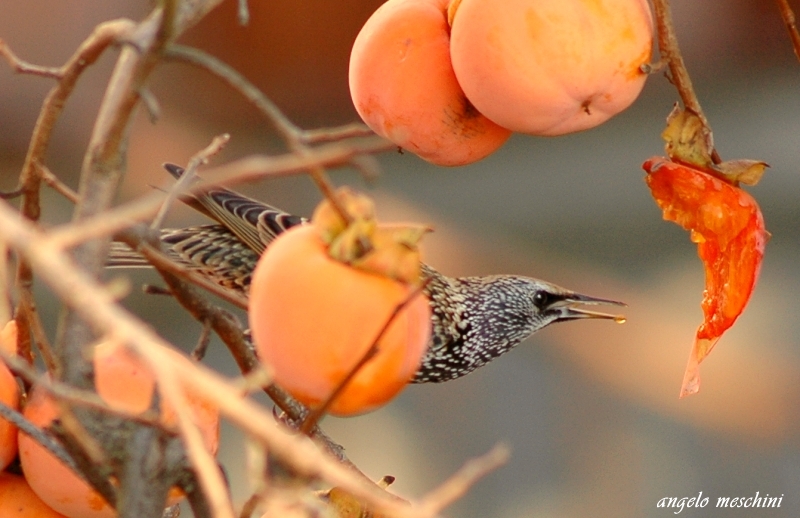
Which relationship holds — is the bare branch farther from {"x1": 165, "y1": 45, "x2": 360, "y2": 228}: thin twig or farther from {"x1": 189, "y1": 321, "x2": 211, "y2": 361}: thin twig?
{"x1": 189, "y1": 321, "x2": 211, "y2": 361}: thin twig

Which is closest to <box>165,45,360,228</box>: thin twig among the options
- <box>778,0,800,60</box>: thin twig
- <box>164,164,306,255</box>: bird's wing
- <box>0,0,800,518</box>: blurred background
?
<box>778,0,800,60</box>: thin twig

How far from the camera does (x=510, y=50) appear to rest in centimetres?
58

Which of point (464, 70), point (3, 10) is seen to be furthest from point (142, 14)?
point (464, 70)

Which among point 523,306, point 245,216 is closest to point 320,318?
point 245,216

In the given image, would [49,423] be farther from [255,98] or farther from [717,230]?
[717,230]

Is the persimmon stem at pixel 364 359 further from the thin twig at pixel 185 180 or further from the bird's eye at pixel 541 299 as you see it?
the bird's eye at pixel 541 299

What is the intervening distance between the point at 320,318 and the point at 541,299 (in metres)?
1.07

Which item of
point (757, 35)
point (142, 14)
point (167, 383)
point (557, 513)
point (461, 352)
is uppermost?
point (757, 35)

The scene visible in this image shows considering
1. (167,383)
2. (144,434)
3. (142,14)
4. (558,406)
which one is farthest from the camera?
(558,406)

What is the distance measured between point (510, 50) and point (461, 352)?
2.71 feet

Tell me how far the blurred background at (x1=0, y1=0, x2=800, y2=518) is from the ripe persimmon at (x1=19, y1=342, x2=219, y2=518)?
1.61 metres

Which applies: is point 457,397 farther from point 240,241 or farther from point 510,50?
point 510,50

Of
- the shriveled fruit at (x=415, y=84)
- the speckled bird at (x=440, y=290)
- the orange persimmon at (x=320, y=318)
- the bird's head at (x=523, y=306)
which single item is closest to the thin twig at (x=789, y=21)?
the shriveled fruit at (x=415, y=84)

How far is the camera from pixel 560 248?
7.82 feet
